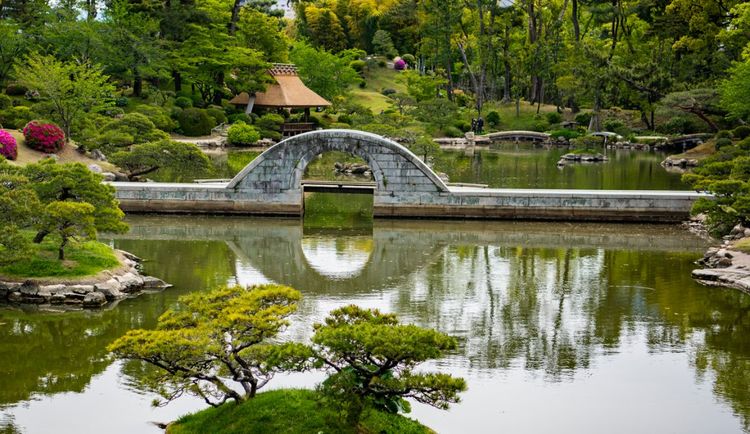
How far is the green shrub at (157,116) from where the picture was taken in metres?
52.7

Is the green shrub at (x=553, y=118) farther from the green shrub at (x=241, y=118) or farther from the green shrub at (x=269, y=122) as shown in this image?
the green shrub at (x=241, y=118)

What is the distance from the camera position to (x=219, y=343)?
1406cm

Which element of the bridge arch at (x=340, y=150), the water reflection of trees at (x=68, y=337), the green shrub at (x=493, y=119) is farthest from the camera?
the green shrub at (x=493, y=119)

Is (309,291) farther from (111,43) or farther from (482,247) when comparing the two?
(111,43)

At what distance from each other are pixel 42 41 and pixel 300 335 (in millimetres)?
44209

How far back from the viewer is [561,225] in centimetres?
3325

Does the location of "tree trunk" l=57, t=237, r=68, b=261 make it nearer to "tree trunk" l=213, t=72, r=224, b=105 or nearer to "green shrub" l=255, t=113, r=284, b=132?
"green shrub" l=255, t=113, r=284, b=132

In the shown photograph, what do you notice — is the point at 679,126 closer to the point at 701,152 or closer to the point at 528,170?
the point at 701,152

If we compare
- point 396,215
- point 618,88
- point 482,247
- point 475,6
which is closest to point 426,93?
point 475,6

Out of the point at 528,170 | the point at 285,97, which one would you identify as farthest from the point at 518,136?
→ the point at 528,170

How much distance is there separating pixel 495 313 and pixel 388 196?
42.1 ft

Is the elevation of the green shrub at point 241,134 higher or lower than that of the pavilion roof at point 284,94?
lower

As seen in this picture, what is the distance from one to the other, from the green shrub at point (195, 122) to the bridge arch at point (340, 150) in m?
26.0

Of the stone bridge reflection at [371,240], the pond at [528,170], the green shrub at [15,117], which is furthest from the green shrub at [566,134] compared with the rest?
the green shrub at [15,117]
